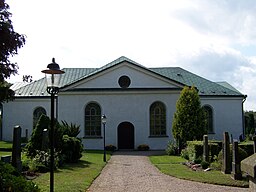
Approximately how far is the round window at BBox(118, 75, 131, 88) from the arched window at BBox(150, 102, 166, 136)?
3112mm

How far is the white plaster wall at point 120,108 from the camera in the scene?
35.1 m

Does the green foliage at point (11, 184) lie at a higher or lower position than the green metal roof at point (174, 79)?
lower

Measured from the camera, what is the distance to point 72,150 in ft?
71.8

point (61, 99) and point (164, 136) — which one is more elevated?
point (61, 99)

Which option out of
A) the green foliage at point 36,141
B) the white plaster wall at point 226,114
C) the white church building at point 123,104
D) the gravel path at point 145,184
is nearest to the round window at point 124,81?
the white church building at point 123,104

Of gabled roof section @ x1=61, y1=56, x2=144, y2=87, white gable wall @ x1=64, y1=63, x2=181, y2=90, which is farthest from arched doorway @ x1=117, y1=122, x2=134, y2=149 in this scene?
gabled roof section @ x1=61, y1=56, x2=144, y2=87

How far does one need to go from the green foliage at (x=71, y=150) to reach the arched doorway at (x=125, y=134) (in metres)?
13.1

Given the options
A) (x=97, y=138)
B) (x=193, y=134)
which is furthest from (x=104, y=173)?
(x=97, y=138)

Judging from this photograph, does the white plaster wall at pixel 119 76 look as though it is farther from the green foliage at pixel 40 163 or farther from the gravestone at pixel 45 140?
the green foliage at pixel 40 163

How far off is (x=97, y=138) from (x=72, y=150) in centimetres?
1306

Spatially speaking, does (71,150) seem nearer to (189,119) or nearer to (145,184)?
(145,184)

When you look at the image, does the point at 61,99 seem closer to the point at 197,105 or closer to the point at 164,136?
the point at 164,136

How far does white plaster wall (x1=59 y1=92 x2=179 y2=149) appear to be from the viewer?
1382 inches

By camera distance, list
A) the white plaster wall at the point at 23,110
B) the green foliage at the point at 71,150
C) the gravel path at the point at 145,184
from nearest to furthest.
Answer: the gravel path at the point at 145,184 < the green foliage at the point at 71,150 < the white plaster wall at the point at 23,110
